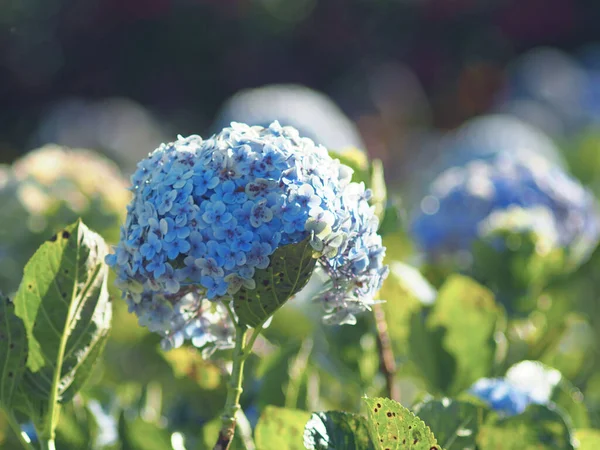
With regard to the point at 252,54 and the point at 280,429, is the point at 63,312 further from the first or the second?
the point at 252,54

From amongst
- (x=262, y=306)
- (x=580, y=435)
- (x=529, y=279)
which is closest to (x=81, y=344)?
(x=262, y=306)

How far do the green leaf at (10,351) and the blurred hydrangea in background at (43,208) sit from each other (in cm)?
99

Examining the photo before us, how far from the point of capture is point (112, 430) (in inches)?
58.2

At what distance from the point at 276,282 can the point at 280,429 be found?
26cm

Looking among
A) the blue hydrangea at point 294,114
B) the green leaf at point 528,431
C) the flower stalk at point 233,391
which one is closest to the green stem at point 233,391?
the flower stalk at point 233,391

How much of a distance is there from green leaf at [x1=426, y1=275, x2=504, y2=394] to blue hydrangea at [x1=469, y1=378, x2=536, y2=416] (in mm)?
172

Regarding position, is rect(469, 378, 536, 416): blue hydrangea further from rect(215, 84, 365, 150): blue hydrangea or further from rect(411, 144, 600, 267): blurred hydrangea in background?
rect(215, 84, 365, 150): blue hydrangea

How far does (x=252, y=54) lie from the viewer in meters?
8.59

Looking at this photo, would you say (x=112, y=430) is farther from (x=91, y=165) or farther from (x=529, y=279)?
(x=91, y=165)

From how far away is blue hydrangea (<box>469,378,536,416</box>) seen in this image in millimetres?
1333

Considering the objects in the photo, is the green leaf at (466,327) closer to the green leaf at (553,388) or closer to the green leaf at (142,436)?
the green leaf at (553,388)

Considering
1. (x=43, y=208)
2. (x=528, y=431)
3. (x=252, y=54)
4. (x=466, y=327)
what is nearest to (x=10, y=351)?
(x=528, y=431)

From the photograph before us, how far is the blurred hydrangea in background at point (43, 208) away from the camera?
83.8 inches

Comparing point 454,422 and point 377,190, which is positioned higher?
point 377,190
